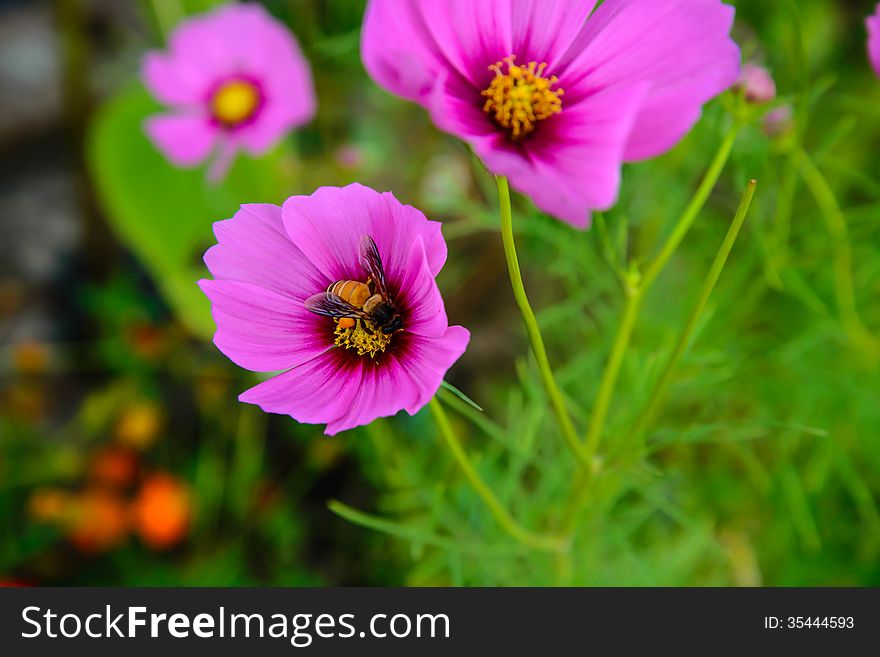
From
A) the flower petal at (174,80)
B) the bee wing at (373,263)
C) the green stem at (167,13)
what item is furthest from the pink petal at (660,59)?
the green stem at (167,13)

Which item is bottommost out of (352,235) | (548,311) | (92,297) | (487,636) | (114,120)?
(487,636)

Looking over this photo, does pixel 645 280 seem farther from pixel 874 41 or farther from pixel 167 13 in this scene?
pixel 167 13

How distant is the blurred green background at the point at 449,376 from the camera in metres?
0.60

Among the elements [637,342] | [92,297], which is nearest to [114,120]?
[92,297]

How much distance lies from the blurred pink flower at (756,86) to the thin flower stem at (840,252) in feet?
0.33

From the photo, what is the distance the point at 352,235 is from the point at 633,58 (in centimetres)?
13

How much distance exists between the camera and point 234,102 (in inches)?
31.9

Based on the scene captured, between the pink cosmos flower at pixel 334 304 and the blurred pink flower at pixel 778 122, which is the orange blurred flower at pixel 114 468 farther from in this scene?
the blurred pink flower at pixel 778 122

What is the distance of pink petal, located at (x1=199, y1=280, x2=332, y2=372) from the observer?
0.94 ft

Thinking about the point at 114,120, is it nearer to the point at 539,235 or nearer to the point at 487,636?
the point at 539,235

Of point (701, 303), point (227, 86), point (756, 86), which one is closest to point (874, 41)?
point (756, 86)

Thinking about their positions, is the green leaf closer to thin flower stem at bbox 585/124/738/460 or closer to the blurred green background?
the blurred green background

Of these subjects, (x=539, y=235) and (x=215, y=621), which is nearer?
(x=215, y=621)

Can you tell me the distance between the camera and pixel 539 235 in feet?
1.86
